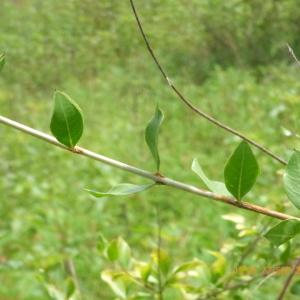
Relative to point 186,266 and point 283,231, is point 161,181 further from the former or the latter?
point 186,266

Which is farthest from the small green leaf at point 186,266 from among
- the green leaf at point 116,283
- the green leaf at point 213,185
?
the green leaf at point 213,185

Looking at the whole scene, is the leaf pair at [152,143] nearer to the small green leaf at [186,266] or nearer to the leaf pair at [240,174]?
the leaf pair at [240,174]

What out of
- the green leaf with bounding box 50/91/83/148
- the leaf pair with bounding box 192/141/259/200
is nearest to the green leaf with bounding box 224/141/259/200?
the leaf pair with bounding box 192/141/259/200

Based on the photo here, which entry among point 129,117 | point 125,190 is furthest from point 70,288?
point 129,117

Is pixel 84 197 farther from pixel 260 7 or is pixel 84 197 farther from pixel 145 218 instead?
pixel 260 7

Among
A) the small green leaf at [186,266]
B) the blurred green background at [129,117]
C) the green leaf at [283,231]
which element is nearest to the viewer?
the green leaf at [283,231]

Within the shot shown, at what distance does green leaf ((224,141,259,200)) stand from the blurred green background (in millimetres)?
376

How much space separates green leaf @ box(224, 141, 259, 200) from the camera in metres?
0.48

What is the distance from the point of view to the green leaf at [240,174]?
1.58 ft

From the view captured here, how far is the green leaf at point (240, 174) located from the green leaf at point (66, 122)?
12cm

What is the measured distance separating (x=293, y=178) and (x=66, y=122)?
177 mm

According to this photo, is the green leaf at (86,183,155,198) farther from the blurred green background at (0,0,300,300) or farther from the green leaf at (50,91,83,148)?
the blurred green background at (0,0,300,300)

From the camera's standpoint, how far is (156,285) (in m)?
0.91

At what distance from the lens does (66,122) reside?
1.64ft
